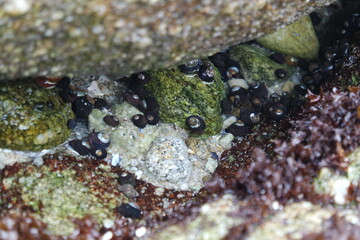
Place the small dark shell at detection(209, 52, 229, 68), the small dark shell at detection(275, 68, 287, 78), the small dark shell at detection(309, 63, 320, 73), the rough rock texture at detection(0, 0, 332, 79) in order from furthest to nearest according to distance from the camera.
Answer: the small dark shell at detection(309, 63, 320, 73), the small dark shell at detection(275, 68, 287, 78), the small dark shell at detection(209, 52, 229, 68), the rough rock texture at detection(0, 0, 332, 79)

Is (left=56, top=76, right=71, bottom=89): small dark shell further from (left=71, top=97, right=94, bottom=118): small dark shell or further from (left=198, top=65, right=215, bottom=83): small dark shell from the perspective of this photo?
(left=198, top=65, right=215, bottom=83): small dark shell

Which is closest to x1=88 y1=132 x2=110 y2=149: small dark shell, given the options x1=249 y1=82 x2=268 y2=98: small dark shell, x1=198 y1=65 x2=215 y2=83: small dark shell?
x1=198 y1=65 x2=215 y2=83: small dark shell

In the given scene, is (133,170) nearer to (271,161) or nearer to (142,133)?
(142,133)

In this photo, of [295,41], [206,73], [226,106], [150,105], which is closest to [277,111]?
[226,106]

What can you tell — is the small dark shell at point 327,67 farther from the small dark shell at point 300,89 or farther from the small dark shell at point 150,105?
the small dark shell at point 150,105

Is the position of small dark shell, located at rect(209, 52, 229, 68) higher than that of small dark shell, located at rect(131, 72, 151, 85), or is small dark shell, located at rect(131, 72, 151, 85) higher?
small dark shell, located at rect(209, 52, 229, 68)

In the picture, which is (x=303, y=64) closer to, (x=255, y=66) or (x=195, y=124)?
(x=255, y=66)
